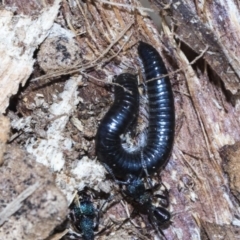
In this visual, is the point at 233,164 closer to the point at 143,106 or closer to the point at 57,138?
the point at 143,106

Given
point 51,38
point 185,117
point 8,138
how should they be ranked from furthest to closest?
point 185,117
point 51,38
point 8,138

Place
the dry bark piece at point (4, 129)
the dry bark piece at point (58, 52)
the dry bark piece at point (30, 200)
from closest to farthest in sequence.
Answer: the dry bark piece at point (30, 200) < the dry bark piece at point (4, 129) < the dry bark piece at point (58, 52)

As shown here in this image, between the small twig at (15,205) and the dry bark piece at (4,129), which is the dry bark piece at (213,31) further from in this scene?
the small twig at (15,205)

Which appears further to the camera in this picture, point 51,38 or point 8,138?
point 51,38

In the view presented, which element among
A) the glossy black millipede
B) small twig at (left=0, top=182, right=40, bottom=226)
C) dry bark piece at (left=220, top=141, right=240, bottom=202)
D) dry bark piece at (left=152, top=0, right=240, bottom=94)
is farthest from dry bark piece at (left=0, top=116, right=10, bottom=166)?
dry bark piece at (left=220, top=141, right=240, bottom=202)

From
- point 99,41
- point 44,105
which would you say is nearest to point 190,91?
point 99,41

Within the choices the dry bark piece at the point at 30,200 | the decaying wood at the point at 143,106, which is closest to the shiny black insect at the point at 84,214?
the decaying wood at the point at 143,106

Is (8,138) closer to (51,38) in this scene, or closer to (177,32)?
(51,38)
